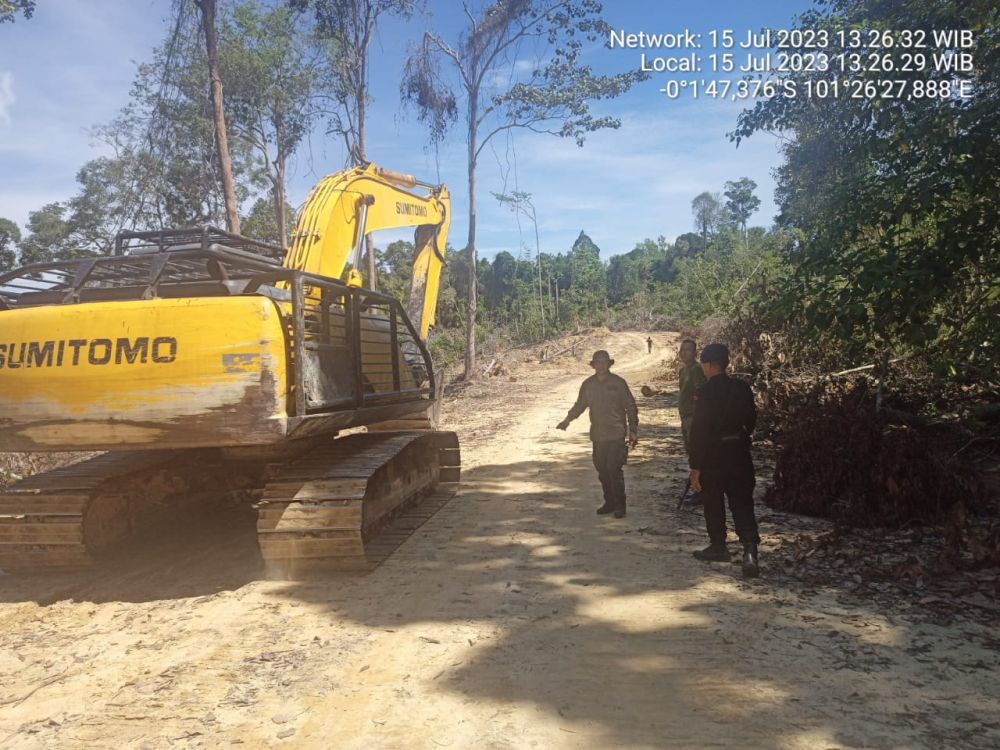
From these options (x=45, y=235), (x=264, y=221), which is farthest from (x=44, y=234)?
(x=264, y=221)

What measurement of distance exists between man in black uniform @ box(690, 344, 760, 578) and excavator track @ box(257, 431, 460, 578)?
8.29ft

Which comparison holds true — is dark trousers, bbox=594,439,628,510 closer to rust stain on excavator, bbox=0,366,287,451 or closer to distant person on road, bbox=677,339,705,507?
distant person on road, bbox=677,339,705,507

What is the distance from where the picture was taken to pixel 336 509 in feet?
15.3

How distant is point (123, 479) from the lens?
532 cm

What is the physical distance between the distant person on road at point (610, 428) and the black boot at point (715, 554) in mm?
1433

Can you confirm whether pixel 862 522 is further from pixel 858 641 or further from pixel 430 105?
pixel 430 105

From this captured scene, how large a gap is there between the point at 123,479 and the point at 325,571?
1994mm

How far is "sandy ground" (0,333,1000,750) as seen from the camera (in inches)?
106

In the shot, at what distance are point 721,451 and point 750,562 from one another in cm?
81

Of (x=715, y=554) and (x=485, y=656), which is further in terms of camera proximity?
(x=715, y=554)

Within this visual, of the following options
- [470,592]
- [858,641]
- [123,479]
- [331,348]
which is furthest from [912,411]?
[123,479]

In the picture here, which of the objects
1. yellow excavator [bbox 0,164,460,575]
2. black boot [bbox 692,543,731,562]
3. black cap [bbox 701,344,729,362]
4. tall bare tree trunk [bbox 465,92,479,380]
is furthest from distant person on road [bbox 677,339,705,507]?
tall bare tree trunk [bbox 465,92,479,380]

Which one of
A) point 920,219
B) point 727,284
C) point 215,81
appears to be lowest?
point 920,219

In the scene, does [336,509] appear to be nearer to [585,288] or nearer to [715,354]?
[715,354]
